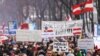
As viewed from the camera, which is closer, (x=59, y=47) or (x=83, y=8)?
(x=59, y=47)

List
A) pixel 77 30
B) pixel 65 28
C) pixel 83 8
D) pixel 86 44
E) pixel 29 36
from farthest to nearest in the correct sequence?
1. pixel 83 8
2. pixel 65 28
3. pixel 29 36
4. pixel 77 30
5. pixel 86 44

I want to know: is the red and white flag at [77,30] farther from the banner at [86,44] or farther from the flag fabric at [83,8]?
the flag fabric at [83,8]

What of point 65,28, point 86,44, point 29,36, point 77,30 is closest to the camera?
point 86,44

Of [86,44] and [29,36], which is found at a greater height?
[29,36]

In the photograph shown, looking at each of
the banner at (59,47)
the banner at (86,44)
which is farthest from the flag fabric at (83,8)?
the banner at (59,47)

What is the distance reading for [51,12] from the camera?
2240 inches

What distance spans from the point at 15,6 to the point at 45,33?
198 feet

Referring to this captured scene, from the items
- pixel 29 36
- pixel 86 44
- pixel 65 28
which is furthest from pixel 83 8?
pixel 86 44

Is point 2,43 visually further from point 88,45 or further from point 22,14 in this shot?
point 22,14

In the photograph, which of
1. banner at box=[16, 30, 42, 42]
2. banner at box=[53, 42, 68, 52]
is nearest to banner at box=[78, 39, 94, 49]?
banner at box=[53, 42, 68, 52]

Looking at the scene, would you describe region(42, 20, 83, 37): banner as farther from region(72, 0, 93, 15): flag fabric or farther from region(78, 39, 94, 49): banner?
region(72, 0, 93, 15): flag fabric

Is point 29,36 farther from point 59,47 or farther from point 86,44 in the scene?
point 86,44

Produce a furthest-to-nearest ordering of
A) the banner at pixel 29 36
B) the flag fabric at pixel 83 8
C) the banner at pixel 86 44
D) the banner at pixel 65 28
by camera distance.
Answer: the flag fabric at pixel 83 8 < the banner at pixel 29 36 < the banner at pixel 65 28 < the banner at pixel 86 44

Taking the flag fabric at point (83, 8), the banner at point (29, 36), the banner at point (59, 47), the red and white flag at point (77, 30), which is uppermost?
the flag fabric at point (83, 8)
